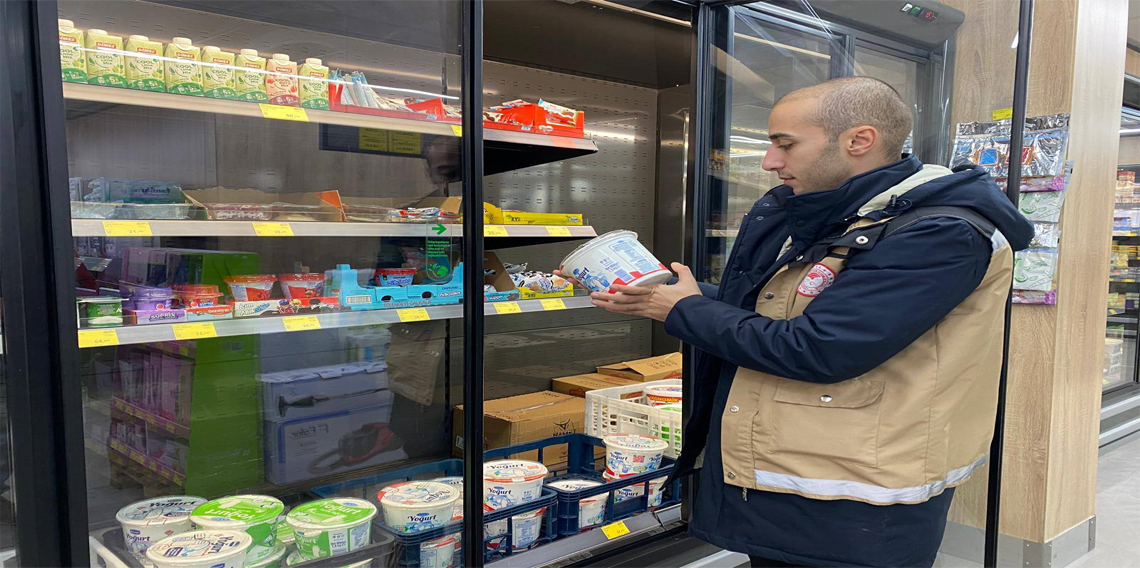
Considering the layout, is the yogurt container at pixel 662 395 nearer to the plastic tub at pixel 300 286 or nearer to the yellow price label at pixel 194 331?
the plastic tub at pixel 300 286

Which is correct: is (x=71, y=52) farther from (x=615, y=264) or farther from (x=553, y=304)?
(x=553, y=304)

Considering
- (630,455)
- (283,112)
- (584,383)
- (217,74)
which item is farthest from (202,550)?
(584,383)

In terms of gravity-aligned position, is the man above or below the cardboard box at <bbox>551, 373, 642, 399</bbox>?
above

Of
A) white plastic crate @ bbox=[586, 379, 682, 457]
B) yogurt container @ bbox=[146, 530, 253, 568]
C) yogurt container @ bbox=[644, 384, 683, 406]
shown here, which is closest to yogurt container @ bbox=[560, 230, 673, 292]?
yogurt container @ bbox=[146, 530, 253, 568]

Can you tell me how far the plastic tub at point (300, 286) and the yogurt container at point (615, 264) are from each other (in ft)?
2.73

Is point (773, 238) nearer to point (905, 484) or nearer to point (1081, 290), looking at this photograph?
point (905, 484)

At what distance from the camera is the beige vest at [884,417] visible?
5.00ft

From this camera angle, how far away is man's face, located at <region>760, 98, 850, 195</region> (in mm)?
1608

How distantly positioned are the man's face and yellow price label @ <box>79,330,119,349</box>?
4.96ft

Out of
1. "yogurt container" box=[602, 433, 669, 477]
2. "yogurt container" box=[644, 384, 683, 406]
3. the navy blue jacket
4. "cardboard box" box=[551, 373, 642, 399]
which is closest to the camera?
the navy blue jacket

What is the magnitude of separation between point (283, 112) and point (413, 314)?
64 cm

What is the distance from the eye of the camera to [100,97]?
1.61m

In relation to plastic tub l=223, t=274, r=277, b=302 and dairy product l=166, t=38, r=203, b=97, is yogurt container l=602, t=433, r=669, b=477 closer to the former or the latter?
plastic tub l=223, t=274, r=277, b=302

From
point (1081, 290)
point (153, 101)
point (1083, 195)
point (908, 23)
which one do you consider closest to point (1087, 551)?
point (1081, 290)
